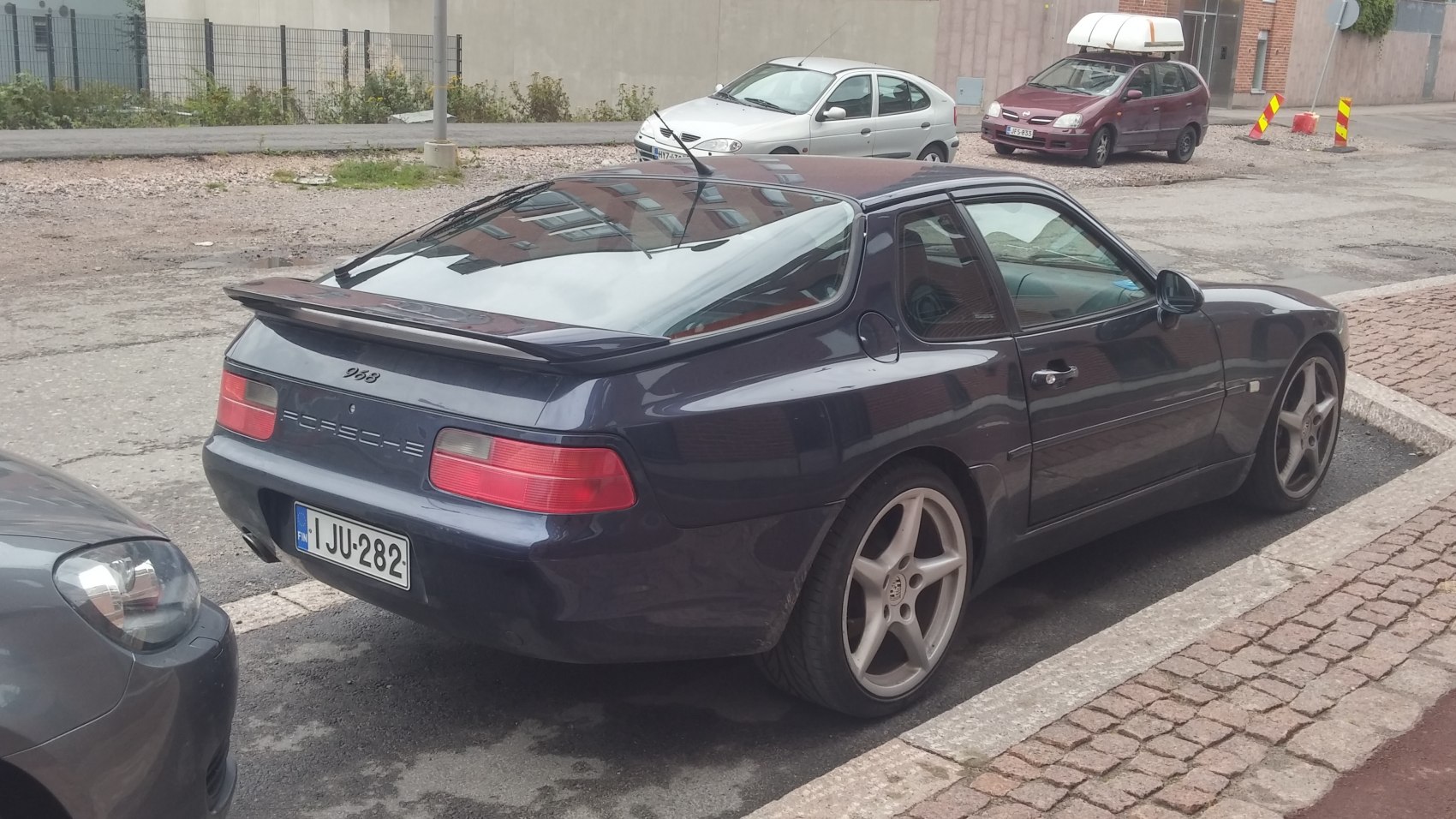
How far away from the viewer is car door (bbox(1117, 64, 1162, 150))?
22234 mm

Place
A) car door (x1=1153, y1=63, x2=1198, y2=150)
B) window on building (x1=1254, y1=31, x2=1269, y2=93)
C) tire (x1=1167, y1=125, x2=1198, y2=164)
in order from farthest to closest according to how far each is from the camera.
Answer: window on building (x1=1254, y1=31, x2=1269, y2=93), tire (x1=1167, y1=125, x2=1198, y2=164), car door (x1=1153, y1=63, x2=1198, y2=150)

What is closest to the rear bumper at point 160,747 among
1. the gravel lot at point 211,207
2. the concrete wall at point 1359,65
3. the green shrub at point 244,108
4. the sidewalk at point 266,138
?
the gravel lot at point 211,207

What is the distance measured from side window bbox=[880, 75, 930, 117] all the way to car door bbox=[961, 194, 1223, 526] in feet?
44.0

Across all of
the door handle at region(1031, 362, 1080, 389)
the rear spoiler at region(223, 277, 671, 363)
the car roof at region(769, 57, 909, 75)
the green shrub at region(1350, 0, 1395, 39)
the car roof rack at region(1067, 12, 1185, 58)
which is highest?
the green shrub at region(1350, 0, 1395, 39)

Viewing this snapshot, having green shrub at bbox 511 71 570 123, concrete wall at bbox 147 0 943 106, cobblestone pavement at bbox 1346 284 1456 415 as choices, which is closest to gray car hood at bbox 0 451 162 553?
cobblestone pavement at bbox 1346 284 1456 415

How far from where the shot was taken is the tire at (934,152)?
61.9 ft

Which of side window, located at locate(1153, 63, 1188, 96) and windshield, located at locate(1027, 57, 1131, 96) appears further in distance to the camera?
side window, located at locate(1153, 63, 1188, 96)

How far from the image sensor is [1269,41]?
39719 millimetres

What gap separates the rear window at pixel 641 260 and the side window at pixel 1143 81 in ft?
64.9

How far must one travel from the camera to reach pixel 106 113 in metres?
22.2

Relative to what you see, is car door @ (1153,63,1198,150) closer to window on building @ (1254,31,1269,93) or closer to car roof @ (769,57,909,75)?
car roof @ (769,57,909,75)

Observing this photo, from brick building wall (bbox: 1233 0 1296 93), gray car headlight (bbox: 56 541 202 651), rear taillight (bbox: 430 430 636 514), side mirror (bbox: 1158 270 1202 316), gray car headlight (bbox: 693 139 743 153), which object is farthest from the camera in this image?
brick building wall (bbox: 1233 0 1296 93)

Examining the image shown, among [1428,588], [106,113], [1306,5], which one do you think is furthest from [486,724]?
[1306,5]

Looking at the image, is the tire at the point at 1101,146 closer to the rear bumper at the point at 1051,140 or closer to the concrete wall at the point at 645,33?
the rear bumper at the point at 1051,140
